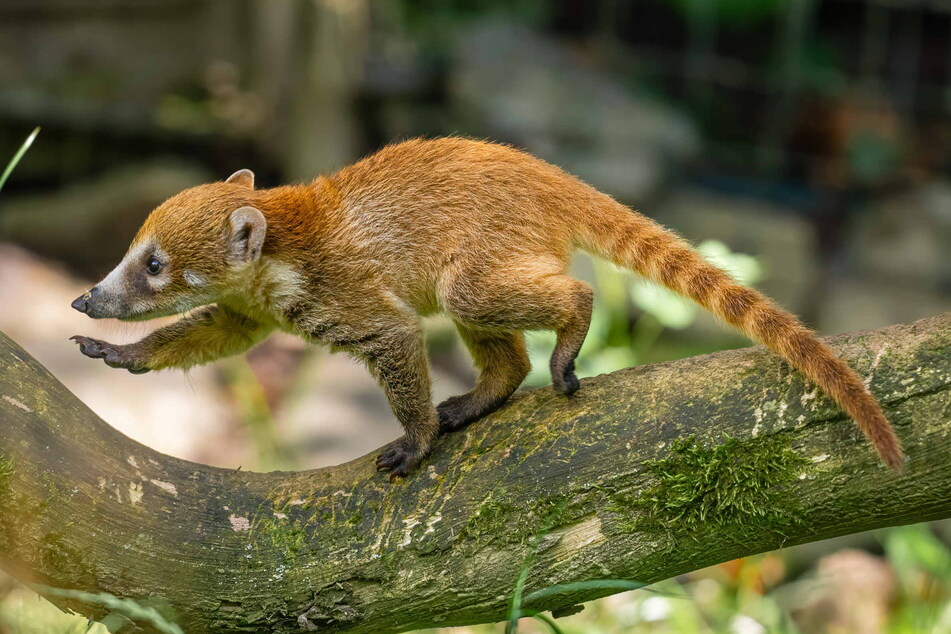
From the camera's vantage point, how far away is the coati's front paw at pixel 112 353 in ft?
14.4

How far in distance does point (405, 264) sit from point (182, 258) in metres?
0.95

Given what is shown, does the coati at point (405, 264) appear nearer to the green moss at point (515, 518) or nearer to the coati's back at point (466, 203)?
the coati's back at point (466, 203)

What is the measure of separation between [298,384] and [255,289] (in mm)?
4409

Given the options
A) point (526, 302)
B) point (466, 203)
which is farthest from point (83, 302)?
point (526, 302)

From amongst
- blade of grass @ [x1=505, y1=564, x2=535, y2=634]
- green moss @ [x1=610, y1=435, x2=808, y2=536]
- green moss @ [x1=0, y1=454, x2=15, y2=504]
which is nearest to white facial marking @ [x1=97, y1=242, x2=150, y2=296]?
green moss @ [x1=0, y1=454, x2=15, y2=504]

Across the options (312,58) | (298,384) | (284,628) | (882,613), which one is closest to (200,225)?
(284,628)

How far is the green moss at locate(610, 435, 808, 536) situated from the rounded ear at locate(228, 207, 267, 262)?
1.87m

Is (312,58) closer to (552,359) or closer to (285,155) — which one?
(285,155)

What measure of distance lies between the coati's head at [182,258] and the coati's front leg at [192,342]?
0.18 meters

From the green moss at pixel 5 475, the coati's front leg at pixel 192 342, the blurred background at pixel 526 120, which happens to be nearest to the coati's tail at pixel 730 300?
the coati's front leg at pixel 192 342

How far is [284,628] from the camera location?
367 centimetres

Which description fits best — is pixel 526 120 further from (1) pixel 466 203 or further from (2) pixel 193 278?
(2) pixel 193 278

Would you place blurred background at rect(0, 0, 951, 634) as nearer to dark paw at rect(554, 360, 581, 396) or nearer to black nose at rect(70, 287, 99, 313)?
black nose at rect(70, 287, 99, 313)

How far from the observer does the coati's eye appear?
4.34m
